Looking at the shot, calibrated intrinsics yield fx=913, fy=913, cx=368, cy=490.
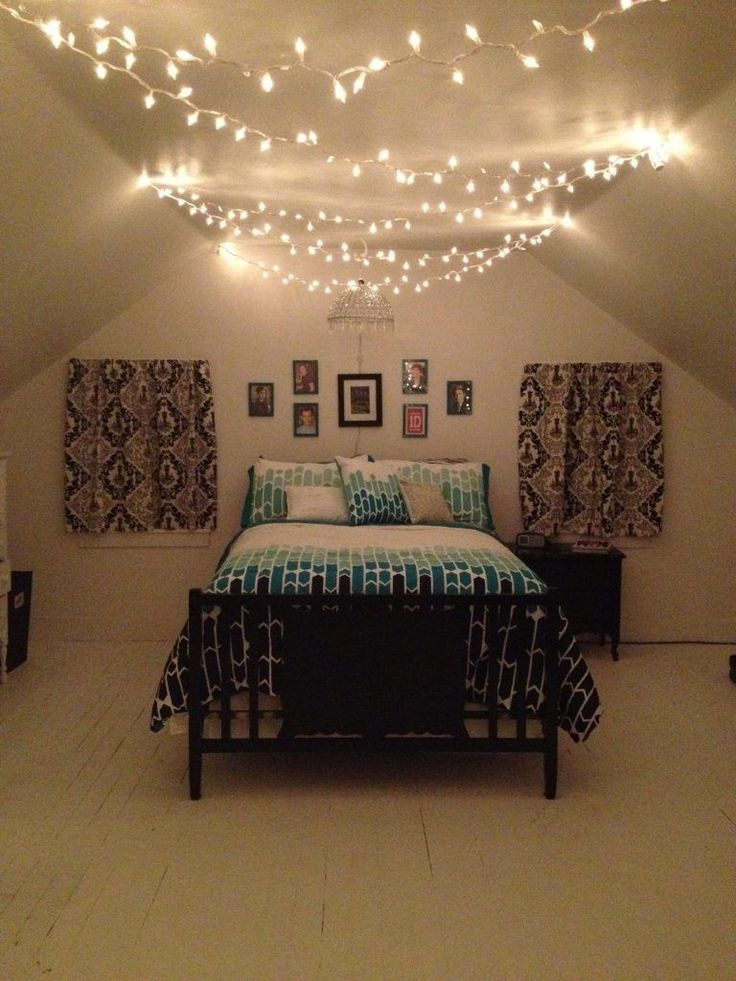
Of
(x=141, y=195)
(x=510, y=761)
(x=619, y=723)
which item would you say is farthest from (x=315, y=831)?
(x=141, y=195)

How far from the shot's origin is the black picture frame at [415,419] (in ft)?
17.2

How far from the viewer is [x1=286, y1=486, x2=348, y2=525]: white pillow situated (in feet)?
15.2

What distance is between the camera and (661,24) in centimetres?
209

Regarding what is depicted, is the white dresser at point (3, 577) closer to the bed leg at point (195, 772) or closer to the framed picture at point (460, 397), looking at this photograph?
the bed leg at point (195, 772)

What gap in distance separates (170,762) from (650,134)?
270 centimetres

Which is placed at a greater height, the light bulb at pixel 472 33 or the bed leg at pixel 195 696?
the light bulb at pixel 472 33

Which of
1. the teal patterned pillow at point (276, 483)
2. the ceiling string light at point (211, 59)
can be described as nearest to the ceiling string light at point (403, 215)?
the ceiling string light at point (211, 59)

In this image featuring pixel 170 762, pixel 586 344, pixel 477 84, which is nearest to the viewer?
pixel 477 84

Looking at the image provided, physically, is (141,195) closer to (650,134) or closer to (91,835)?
(650,134)

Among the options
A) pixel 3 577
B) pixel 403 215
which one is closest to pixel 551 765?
pixel 403 215

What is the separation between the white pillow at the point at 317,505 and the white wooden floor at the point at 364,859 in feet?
4.22

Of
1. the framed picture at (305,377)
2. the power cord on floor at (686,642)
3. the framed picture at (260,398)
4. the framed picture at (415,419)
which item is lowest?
the power cord on floor at (686,642)

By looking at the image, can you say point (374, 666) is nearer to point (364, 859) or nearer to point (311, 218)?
point (364, 859)

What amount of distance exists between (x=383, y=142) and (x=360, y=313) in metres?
1.43
